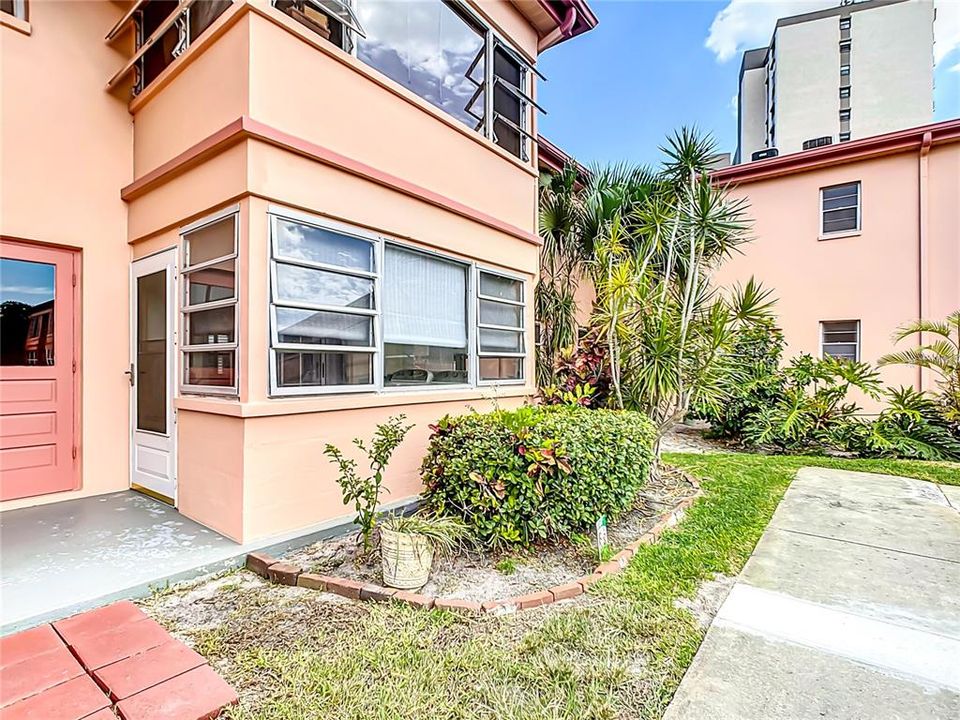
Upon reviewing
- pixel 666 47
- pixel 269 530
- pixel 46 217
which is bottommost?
pixel 269 530

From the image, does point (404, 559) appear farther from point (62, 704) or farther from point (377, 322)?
point (377, 322)

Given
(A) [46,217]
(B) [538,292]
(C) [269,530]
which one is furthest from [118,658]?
(B) [538,292]

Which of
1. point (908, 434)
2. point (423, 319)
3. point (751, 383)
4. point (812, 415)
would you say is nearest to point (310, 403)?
point (423, 319)

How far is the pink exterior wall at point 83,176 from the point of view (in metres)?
Answer: 4.89

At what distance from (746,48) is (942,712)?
48409mm

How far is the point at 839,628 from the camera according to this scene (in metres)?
3.22

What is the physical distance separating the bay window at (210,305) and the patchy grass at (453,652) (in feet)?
6.33

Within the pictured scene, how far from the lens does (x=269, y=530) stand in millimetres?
4270

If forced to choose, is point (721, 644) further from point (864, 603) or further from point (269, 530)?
point (269, 530)

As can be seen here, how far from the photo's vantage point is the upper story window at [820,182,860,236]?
12.5 meters

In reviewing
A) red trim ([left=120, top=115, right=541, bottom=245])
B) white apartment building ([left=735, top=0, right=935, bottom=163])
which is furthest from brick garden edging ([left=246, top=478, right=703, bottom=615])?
white apartment building ([left=735, top=0, right=935, bottom=163])

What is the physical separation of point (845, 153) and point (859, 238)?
2.14 m

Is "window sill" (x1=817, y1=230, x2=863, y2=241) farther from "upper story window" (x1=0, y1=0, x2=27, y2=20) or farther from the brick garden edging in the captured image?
"upper story window" (x1=0, y1=0, x2=27, y2=20)

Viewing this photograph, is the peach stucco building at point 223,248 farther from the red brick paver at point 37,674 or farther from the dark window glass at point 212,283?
the red brick paver at point 37,674
